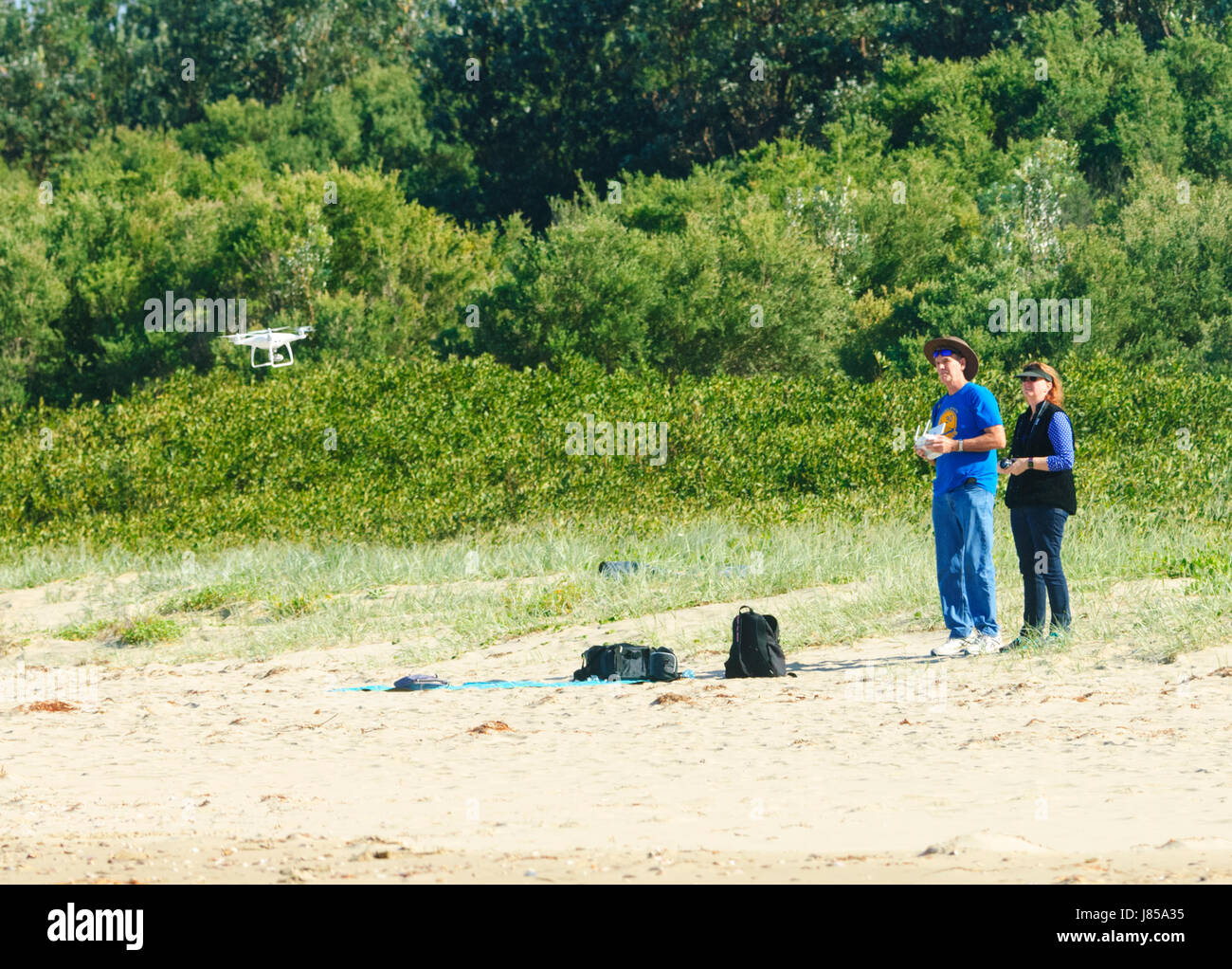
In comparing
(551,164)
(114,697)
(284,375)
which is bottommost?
(114,697)

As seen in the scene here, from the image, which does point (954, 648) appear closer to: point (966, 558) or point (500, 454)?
point (966, 558)

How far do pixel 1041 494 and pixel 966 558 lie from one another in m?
0.63

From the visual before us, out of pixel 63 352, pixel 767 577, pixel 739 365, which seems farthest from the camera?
pixel 63 352

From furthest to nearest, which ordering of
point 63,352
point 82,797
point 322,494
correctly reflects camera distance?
point 63,352 < point 322,494 < point 82,797

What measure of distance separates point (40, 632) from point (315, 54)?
50.9 meters

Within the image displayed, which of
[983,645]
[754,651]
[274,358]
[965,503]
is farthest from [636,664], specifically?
[274,358]

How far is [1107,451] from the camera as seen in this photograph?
2116cm

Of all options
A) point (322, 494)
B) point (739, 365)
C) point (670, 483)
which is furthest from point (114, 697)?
point (739, 365)

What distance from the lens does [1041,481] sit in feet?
30.0

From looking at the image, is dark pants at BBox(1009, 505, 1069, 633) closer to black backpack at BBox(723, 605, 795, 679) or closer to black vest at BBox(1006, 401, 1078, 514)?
black vest at BBox(1006, 401, 1078, 514)

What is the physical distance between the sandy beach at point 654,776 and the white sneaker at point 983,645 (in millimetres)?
231

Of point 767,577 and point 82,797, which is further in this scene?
point 767,577

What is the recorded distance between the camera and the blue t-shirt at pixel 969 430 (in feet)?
30.4

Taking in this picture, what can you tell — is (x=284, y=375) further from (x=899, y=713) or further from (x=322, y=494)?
(x=899, y=713)
